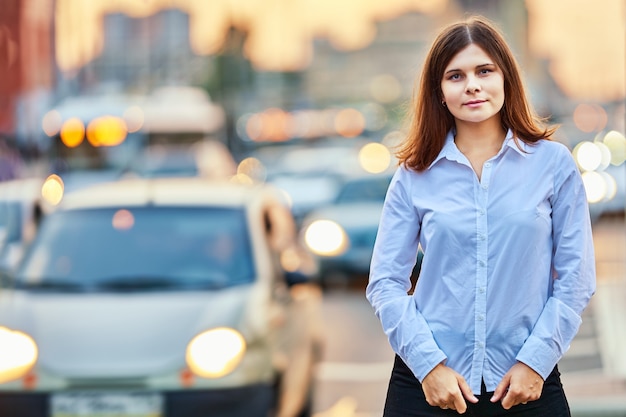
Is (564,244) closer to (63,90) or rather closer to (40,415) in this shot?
(40,415)

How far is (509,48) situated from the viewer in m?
3.34

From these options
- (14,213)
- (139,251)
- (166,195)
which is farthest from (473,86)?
(14,213)

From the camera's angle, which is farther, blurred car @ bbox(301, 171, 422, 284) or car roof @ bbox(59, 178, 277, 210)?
blurred car @ bbox(301, 171, 422, 284)

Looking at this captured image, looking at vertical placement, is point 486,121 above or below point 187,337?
above

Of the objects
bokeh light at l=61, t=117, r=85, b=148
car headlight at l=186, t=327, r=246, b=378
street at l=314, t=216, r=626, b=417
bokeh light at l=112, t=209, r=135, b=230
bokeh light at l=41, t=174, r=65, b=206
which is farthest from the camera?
bokeh light at l=61, t=117, r=85, b=148

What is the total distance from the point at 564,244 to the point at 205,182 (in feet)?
17.6

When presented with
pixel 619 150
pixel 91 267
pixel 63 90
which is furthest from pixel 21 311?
pixel 63 90

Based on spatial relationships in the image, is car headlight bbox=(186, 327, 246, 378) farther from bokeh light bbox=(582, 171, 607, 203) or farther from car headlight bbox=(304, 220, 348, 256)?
bokeh light bbox=(582, 171, 607, 203)

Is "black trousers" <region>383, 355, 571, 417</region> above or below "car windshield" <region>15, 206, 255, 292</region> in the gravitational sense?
above

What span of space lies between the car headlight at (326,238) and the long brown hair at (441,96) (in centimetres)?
1258

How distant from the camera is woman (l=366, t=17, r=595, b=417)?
313 centimetres

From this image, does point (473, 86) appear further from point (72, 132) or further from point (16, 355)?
point (72, 132)

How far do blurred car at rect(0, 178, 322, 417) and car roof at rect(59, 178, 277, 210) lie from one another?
0.04 feet

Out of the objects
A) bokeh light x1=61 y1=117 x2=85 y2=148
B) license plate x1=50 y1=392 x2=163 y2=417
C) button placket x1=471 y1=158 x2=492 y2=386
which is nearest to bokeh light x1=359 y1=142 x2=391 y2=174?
bokeh light x1=61 y1=117 x2=85 y2=148
